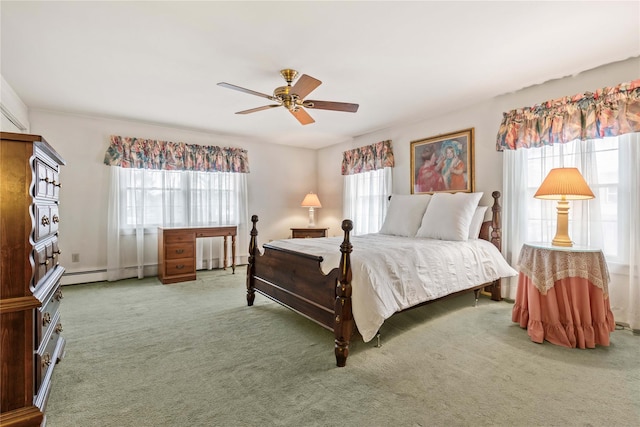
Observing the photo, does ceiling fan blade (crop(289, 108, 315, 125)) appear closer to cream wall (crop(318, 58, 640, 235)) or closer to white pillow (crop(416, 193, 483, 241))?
white pillow (crop(416, 193, 483, 241))

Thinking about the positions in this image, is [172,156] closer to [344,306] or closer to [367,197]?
[367,197]

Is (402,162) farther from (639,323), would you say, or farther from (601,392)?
(601,392)

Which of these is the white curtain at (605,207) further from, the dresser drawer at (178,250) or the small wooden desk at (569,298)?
the dresser drawer at (178,250)

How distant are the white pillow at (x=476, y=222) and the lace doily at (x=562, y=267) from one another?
0.88m

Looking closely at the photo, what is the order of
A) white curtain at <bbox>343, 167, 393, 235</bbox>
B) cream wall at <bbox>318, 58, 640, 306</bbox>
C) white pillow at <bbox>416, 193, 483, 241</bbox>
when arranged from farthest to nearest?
white curtain at <bbox>343, 167, 393, 235</bbox> → white pillow at <bbox>416, 193, 483, 241</bbox> → cream wall at <bbox>318, 58, 640, 306</bbox>

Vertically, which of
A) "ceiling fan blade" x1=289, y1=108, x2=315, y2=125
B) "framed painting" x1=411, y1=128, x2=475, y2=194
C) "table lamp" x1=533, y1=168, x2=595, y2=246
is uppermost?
"ceiling fan blade" x1=289, y1=108, x2=315, y2=125

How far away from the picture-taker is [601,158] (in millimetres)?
2783

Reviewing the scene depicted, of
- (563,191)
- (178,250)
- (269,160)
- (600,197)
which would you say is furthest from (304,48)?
(269,160)

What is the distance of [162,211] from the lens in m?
4.80

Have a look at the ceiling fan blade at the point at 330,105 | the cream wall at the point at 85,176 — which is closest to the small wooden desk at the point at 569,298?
the ceiling fan blade at the point at 330,105

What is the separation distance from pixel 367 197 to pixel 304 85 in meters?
3.03

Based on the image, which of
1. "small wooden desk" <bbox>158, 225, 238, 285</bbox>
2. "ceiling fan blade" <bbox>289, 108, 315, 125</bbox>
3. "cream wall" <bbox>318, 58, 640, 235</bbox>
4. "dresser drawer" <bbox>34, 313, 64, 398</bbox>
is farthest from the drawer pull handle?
"cream wall" <bbox>318, 58, 640, 235</bbox>

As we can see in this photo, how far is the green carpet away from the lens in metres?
1.55

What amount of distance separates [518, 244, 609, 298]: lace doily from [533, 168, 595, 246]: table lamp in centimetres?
26
